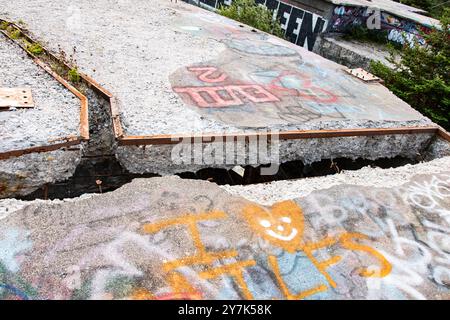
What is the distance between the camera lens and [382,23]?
1505 cm

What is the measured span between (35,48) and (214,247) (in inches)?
210

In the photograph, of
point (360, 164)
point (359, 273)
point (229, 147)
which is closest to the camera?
point (359, 273)

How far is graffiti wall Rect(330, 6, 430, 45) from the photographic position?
14.1m

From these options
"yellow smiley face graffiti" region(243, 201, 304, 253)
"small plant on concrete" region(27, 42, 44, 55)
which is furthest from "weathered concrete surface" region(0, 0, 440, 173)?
"yellow smiley face graffiti" region(243, 201, 304, 253)

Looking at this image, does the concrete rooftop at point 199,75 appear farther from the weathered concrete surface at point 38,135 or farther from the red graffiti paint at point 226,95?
the weathered concrete surface at point 38,135

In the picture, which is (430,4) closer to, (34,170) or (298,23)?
(298,23)

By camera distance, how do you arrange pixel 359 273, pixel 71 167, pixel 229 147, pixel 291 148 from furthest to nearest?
pixel 291 148, pixel 229 147, pixel 71 167, pixel 359 273

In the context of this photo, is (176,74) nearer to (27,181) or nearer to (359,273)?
(27,181)

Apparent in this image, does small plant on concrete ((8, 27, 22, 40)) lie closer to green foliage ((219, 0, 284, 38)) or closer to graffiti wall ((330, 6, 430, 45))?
green foliage ((219, 0, 284, 38))

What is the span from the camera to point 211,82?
272 inches

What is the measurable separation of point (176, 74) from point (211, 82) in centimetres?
67

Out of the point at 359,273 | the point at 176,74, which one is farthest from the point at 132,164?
the point at 359,273

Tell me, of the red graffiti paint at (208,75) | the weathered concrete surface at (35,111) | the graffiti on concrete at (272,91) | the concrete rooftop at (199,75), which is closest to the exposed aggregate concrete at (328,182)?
the concrete rooftop at (199,75)
